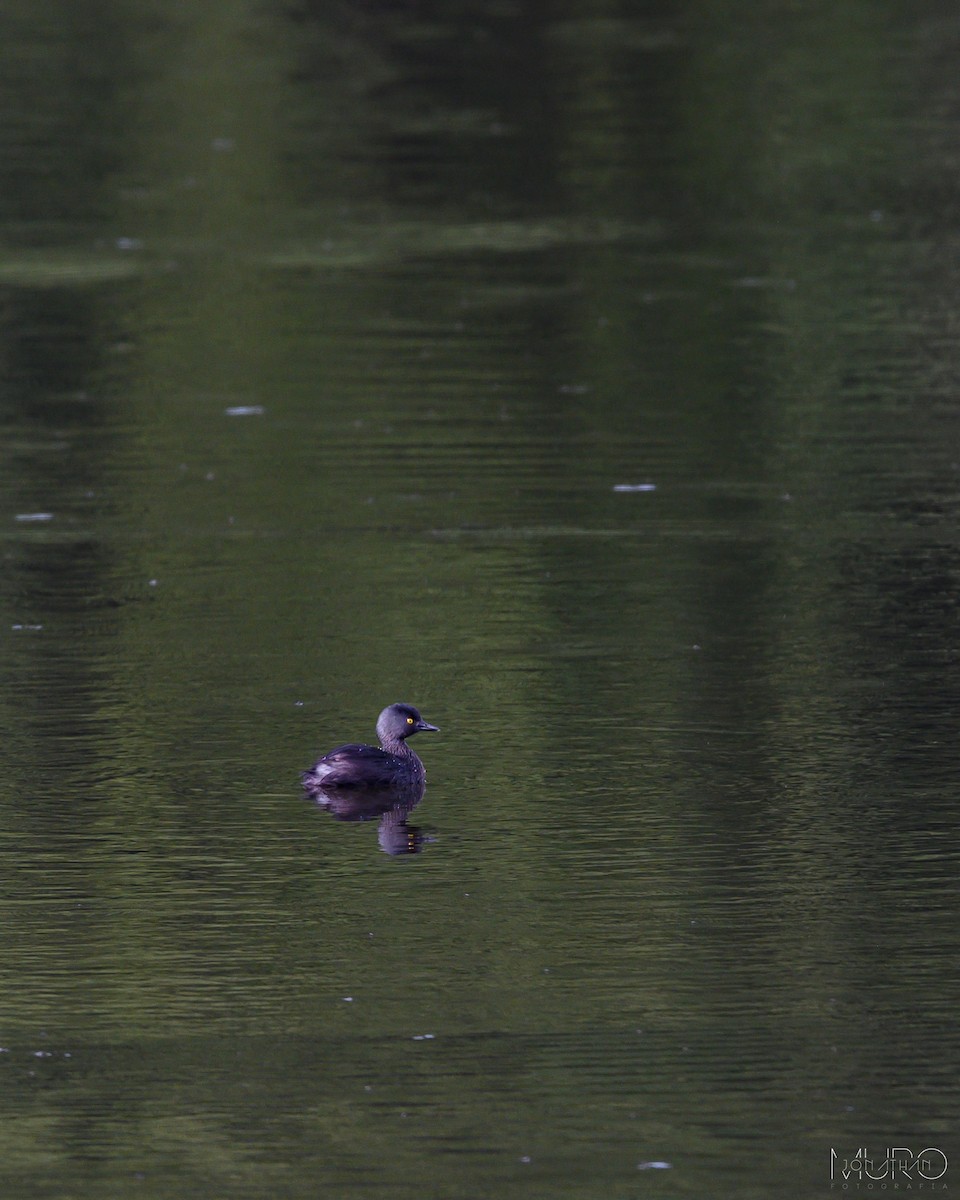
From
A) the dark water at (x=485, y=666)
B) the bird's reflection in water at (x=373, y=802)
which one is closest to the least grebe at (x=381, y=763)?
the bird's reflection in water at (x=373, y=802)

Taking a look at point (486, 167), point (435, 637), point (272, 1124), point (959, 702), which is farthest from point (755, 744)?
point (486, 167)

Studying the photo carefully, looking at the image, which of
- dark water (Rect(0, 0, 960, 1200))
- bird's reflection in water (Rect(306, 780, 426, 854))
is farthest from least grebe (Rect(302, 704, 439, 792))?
dark water (Rect(0, 0, 960, 1200))

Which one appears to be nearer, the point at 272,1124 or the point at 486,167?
the point at 272,1124

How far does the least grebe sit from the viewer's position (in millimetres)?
9562

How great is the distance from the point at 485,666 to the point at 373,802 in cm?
176

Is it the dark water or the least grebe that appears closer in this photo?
the dark water

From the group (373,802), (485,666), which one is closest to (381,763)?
(373,802)

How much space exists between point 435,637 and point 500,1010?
4.31 meters

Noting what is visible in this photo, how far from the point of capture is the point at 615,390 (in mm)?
16719

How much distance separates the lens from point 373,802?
9.67 meters

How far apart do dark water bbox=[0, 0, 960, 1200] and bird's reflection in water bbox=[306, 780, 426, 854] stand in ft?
0.36

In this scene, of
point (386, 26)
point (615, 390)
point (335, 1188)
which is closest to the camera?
point (335, 1188)

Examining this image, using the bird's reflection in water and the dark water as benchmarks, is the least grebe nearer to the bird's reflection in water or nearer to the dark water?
the bird's reflection in water

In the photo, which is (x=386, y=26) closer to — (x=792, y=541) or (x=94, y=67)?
(x=94, y=67)
